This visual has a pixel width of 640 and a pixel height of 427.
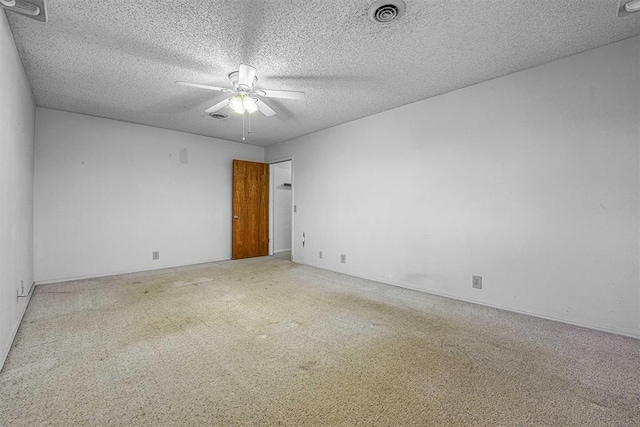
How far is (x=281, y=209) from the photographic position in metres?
7.18

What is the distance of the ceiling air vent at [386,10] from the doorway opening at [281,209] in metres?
4.82

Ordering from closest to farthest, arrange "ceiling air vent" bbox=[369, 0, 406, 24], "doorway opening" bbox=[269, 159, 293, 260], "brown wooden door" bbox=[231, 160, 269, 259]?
"ceiling air vent" bbox=[369, 0, 406, 24]
"brown wooden door" bbox=[231, 160, 269, 259]
"doorway opening" bbox=[269, 159, 293, 260]

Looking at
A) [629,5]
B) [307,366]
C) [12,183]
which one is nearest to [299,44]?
[629,5]

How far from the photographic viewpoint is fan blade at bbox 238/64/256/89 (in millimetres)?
2609

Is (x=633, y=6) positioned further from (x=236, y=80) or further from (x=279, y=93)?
(x=236, y=80)

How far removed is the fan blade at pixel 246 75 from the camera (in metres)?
2.61

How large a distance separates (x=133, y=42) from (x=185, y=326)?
101 inches

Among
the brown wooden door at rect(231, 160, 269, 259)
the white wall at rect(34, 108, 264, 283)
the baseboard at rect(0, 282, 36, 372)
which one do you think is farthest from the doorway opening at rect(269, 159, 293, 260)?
the baseboard at rect(0, 282, 36, 372)

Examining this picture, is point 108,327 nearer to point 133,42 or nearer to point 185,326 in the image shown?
point 185,326

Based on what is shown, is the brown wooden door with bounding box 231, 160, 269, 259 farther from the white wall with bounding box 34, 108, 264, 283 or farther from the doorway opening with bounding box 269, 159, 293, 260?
the doorway opening with bounding box 269, 159, 293, 260

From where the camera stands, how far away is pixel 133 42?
248 centimetres

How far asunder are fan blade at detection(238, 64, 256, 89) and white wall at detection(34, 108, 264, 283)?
3163 millimetres

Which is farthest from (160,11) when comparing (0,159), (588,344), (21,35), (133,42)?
(588,344)

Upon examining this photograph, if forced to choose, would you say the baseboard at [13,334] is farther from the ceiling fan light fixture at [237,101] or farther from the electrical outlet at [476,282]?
the electrical outlet at [476,282]
